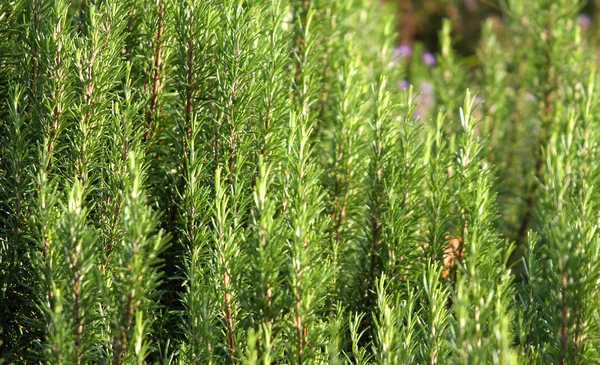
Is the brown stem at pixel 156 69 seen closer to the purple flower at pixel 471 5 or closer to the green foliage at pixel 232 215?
the green foliage at pixel 232 215

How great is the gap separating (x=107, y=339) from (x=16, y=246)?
0.75ft

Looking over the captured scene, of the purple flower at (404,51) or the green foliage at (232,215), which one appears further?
the purple flower at (404,51)

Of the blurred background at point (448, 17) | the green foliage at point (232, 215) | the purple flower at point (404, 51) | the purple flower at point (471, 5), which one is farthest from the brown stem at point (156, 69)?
the purple flower at point (471, 5)

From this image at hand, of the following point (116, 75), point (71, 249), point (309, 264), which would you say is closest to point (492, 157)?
point (309, 264)

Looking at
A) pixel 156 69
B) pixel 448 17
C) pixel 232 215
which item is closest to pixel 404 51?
pixel 156 69

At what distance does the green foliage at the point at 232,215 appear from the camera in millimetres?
913

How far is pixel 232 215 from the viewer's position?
1.01 m

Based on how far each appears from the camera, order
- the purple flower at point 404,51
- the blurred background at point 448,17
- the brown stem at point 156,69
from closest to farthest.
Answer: the brown stem at point 156,69 < the purple flower at point 404,51 < the blurred background at point 448,17

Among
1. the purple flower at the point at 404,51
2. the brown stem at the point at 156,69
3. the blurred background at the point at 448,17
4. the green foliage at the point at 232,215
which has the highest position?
the blurred background at the point at 448,17

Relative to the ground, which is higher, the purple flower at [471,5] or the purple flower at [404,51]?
the purple flower at [471,5]

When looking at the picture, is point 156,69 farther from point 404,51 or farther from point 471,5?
point 471,5

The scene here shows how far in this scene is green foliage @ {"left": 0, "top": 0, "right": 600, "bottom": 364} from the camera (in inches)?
35.9

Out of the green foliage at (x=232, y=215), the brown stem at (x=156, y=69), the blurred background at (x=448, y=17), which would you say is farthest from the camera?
the blurred background at (x=448, y=17)

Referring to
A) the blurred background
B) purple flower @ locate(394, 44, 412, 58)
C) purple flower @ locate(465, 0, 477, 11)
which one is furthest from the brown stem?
purple flower @ locate(465, 0, 477, 11)
